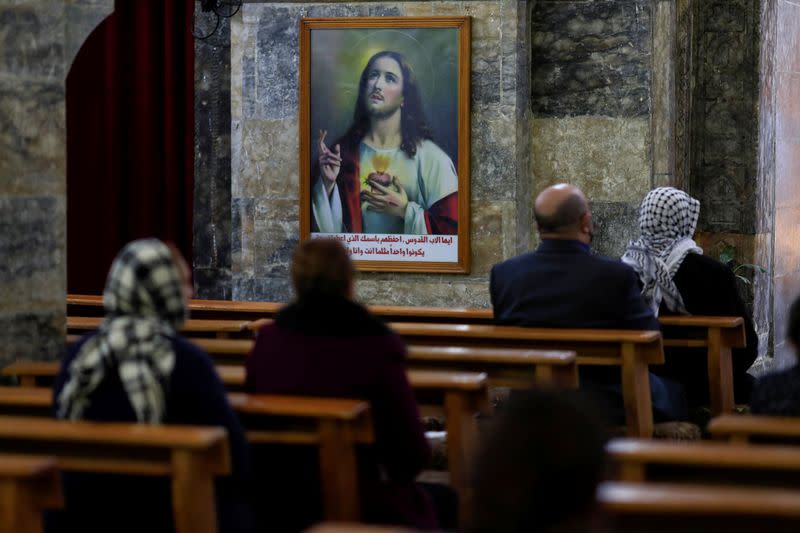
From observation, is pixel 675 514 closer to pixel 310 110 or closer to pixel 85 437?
pixel 85 437

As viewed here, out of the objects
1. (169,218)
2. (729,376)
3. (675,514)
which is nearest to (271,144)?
(169,218)

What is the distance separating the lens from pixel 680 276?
620 cm

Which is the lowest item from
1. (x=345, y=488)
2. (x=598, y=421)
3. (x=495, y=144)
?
(x=345, y=488)

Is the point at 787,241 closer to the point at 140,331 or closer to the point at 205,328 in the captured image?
Result: the point at 205,328

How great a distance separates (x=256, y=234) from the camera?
343 inches

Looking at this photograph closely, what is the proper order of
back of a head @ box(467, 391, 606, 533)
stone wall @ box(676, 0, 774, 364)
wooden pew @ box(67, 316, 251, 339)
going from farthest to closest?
1. stone wall @ box(676, 0, 774, 364)
2. wooden pew @ box(67, 316, 251, 339)
3. back of a head @ box(467, 391, 606, 533)

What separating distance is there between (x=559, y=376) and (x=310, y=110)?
13.4ft

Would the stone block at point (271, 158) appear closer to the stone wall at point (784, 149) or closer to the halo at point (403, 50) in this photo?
the halo at point (403, 50)

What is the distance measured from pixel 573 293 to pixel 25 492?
278 cm

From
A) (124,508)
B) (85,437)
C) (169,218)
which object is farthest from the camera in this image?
(169,218)

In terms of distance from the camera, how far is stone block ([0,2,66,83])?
15.6ft

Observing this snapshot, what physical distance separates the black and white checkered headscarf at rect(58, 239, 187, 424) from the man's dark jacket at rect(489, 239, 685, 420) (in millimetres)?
2276

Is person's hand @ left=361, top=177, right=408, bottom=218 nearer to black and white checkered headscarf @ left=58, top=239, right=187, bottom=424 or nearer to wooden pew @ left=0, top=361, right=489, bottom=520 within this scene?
wooden pew @ left=0, top=361, right=489, bottom=520

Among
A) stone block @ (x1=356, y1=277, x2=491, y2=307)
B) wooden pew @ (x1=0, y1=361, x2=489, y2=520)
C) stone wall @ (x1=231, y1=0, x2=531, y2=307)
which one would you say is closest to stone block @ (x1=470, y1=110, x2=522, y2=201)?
stone wall @ (x1=231, y1=0, x2=531, y2=307)
